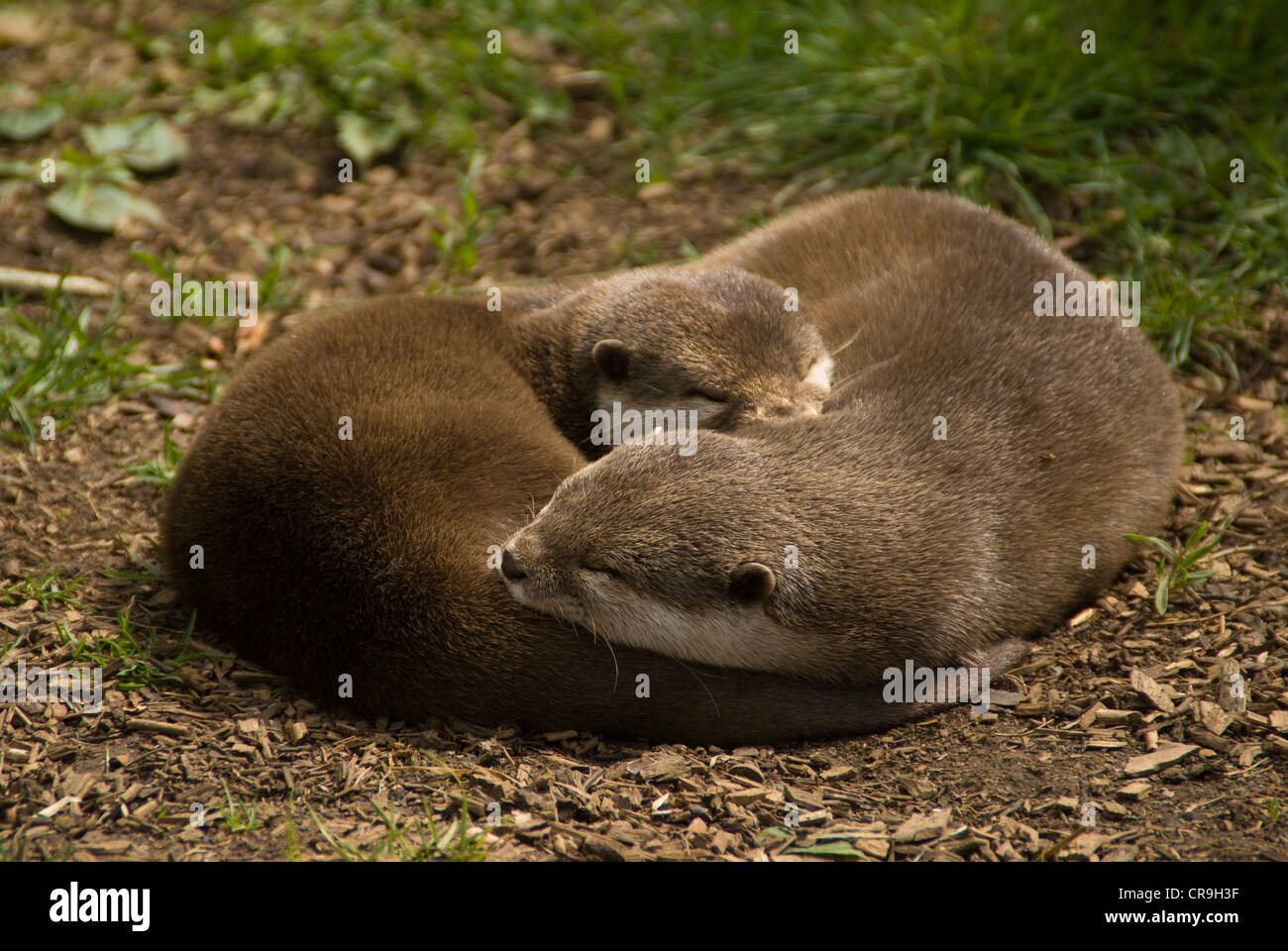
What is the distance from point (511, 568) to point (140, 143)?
379 cm

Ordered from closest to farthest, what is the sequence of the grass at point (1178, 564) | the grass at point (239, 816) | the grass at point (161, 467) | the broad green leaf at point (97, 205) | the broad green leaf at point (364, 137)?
1. the grass at point (239, 816)
2. the grass at point (1178, 564)
3. the grass at point (161, 467)
4. the broad green leaf at point (97, 205)
5. the broad green leaf at point (364, 137)

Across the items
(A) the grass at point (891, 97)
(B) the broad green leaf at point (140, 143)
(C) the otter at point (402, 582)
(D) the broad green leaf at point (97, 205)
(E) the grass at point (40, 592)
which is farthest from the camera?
(B) the broad green leaf at point (140, 143)

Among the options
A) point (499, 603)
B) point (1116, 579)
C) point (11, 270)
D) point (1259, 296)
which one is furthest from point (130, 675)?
point (1259, 296)

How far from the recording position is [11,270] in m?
5.38

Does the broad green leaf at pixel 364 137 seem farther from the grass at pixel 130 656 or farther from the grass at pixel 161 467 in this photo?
the grass at pixel 130 656

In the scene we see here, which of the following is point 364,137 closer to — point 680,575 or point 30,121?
point 30,121

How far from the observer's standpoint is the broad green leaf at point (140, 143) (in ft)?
19.9

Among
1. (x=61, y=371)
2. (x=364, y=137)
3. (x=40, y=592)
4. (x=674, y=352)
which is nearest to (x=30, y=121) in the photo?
(x=364, y=137)

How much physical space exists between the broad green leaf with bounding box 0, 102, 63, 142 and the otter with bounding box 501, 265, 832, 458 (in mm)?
2953

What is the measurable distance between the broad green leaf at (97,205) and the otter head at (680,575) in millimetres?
3204

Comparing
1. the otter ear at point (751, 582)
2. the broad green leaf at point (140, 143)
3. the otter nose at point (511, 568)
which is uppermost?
the broad green leaf at point (140, 143)

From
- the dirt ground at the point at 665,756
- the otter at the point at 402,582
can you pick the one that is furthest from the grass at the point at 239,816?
the otter at the point at 402,582

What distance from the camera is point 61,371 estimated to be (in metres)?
4.84

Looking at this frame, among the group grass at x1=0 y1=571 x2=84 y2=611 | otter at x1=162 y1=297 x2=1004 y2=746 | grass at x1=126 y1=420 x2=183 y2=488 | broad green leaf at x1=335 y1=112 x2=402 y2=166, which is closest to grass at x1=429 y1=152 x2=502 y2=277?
broad green leaf at x1=335 y1=112 x2=402 y2=166
